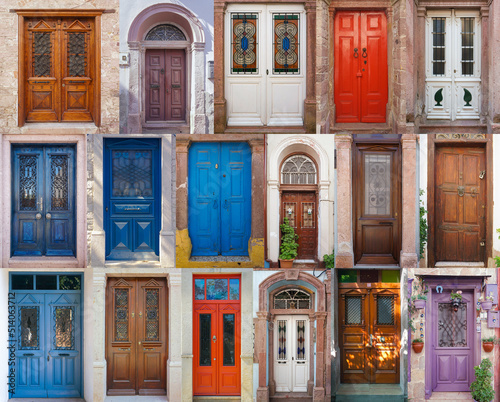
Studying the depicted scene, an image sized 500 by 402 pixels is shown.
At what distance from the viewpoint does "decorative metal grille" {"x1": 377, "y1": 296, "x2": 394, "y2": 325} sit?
10039 millimetres

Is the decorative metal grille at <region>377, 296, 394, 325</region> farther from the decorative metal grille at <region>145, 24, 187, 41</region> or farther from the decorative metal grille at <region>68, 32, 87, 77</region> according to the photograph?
the decorative metal grille at <region>68, 32, 87, 77</region>

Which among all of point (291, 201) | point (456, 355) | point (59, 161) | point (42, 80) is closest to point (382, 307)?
point (456, 355)

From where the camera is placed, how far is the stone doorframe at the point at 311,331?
379 inches

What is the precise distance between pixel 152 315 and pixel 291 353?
2017mm

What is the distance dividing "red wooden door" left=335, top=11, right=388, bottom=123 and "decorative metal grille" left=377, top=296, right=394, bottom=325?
260 cm

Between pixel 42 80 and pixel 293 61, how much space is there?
3.34 m

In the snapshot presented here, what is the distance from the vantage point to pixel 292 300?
9781 mm

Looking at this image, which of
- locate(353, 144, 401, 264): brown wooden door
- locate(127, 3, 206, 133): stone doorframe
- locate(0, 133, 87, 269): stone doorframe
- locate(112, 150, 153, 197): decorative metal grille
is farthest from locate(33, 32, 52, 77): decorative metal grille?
locate(353, 144, 401, 264): brown wooden door

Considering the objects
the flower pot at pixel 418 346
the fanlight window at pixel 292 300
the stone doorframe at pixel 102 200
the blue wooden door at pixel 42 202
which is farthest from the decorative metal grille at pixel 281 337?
the blue wooden door at pixel 42 202

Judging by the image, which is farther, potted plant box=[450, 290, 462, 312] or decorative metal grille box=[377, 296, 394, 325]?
decorative metal grille box=[377, 296, 394, 325]

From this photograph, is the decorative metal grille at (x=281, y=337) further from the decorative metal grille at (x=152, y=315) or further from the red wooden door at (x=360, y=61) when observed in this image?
the red wooden door at (x=360, y=61)

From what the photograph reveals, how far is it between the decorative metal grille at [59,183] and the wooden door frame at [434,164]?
4.91 m

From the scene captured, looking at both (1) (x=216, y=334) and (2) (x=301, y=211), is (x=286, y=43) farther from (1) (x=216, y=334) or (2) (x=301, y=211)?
(1) (x=216, y=334)

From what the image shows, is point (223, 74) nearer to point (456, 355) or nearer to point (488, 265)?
point (488, 265)
